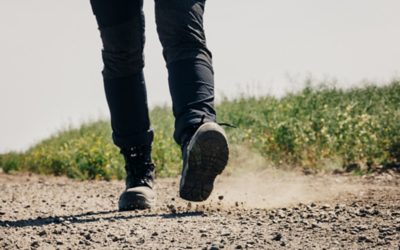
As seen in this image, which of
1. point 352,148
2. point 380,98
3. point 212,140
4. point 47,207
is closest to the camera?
point 212,140

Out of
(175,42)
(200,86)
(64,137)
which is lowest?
(64,137)

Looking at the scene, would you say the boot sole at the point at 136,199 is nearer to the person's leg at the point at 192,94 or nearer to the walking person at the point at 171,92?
the walking person at the point at 171,92

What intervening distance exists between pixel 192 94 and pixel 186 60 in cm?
16

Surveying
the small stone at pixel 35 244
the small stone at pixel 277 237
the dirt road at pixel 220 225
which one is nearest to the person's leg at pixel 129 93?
the dirt road at pixel 220 225

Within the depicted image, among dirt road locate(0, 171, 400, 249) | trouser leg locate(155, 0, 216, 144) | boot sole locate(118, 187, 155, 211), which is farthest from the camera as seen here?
boot sole locate(118, 187, 155, 211)

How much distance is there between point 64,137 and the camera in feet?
42.6

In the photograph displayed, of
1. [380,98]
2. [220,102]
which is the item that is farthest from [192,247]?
[220,102]

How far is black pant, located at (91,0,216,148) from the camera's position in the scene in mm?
2967

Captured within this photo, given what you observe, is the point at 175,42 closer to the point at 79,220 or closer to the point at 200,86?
the point at 200,86

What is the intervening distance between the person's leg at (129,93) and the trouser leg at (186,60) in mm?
453

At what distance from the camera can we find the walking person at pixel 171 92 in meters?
2.84

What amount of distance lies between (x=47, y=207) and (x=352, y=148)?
3.76 meters

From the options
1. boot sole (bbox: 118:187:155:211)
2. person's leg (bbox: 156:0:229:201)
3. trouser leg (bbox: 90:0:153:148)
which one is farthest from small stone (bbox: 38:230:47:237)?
trouser leg (bbox: 90:0:153:148)

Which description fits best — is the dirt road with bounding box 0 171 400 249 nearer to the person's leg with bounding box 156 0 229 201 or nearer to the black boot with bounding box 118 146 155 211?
the black boot with bounding box 118 146 155 211
